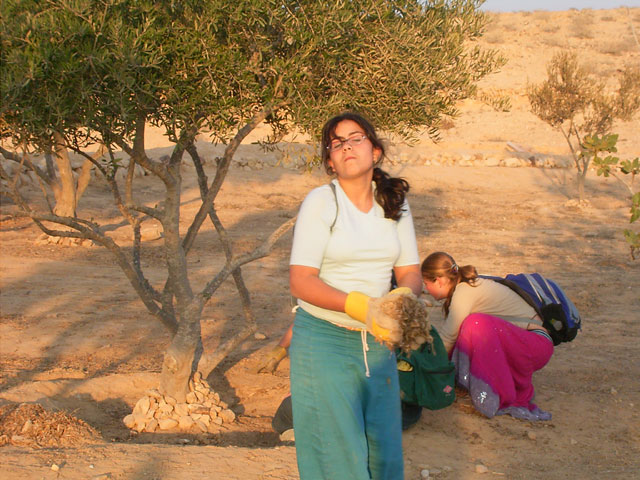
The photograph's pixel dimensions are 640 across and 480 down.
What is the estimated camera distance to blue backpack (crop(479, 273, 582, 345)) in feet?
18.4

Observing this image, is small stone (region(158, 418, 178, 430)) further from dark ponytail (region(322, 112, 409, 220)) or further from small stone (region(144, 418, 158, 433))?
dark ponytail (region(322, 112, 409, 220))

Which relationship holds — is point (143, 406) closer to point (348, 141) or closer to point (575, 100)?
point (348, 141)

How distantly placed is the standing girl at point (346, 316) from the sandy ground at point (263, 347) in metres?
1.74

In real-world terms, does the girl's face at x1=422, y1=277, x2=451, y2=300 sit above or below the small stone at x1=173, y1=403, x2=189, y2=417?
above

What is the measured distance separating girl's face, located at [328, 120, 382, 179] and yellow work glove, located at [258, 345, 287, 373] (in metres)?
3.76

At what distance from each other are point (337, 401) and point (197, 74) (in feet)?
9.00

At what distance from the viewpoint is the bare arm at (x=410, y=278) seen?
2842mm

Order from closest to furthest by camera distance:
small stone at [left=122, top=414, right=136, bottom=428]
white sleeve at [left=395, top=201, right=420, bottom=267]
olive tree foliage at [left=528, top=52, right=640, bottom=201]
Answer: white sleeve at [left=395, top=201, right=420, bottom=267] < small stone at [left=122, top=414, right=136, bottom=428] < olive tree foliage at [left=528, top=52, right=640, bottom=201]

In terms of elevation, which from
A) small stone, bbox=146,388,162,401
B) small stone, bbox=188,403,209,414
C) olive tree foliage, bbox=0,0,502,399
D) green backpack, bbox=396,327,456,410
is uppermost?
olive tree foliage, bbox=0,0,502,399

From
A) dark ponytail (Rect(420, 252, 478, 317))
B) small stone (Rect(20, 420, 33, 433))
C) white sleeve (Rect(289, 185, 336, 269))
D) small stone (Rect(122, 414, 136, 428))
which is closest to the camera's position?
white sleeve (Rect(289, 185, 336, 269))

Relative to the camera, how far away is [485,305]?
554 cm

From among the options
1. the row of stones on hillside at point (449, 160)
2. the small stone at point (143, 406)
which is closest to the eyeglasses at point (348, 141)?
the small stone at point (143, 406)

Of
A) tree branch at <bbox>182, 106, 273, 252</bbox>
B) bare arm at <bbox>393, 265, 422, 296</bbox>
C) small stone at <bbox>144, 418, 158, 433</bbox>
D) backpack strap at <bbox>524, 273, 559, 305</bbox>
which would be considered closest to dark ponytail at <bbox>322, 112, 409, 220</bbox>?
bare arm at <bbox>393, 265, 422, 296</bbox>

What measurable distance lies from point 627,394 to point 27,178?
14.1m
